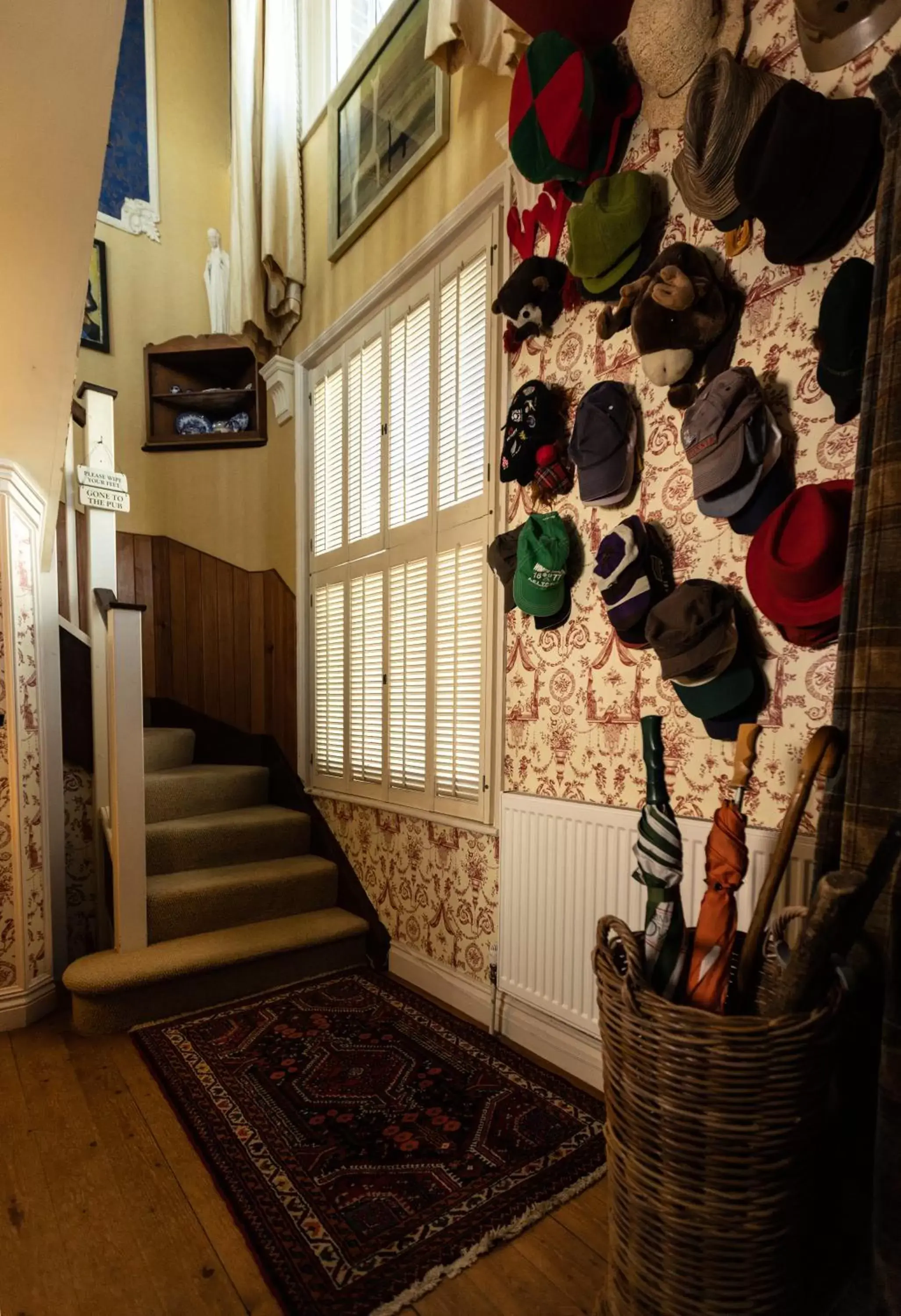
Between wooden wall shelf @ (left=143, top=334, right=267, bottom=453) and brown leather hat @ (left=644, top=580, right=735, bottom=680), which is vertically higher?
wooden wall shelf @ (left=143, top=334, right=267, bottom=453)

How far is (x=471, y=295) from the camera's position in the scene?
223 centimetres

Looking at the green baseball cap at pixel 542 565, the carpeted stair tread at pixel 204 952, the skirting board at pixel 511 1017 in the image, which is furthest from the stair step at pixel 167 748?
the green baseball cap at pixel 542 565

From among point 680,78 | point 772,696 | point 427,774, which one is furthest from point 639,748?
point 680,78

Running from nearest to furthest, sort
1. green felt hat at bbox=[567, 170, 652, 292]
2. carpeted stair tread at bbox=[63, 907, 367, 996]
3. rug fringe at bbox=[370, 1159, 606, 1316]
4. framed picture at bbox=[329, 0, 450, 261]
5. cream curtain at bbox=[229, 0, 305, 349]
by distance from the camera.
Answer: rug fringe at bbox=[370, 1159, 606, 1316]
green felt hat at bbox=[567, 170, 652, 292]
carpeted stair tread at bbox=[63, 907, 367, 996]
framed picture at bbox=[329, 0, 450, 261]
cream curtain at bbox=[229, 0, 305, 349]

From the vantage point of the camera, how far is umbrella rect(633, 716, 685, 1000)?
979mm

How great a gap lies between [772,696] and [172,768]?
285 cm

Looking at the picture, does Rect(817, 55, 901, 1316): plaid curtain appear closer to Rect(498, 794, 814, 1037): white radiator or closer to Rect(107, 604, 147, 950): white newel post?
Rect(498, 794, 814, 1037): white radiator

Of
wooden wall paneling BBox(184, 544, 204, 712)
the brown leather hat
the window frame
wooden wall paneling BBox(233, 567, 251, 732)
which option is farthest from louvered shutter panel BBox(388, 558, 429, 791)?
wooden wall paneling BBox(184, 544, 204, 712)

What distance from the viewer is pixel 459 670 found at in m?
2.27

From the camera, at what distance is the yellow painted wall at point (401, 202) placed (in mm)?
2137

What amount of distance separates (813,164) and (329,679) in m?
2.38

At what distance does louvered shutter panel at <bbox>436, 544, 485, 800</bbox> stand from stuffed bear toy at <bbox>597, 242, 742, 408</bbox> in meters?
0.81

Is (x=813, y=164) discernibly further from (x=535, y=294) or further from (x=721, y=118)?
(x=535, y=294)

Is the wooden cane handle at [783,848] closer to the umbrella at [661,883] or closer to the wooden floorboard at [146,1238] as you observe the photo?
the umbrella at [661,883]
